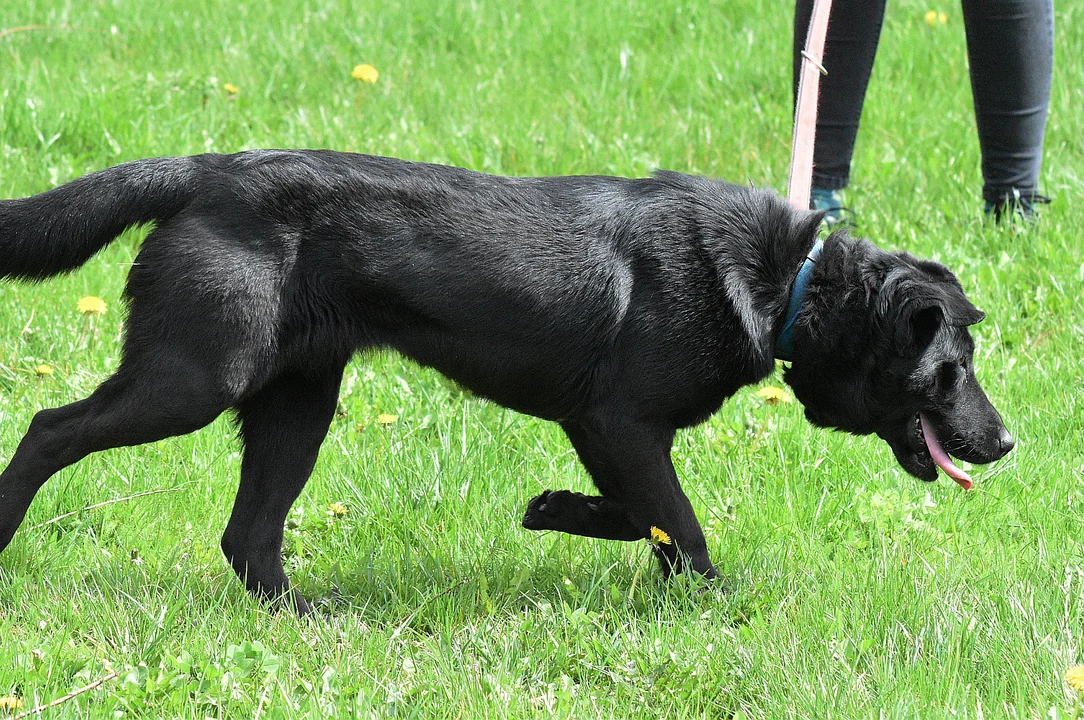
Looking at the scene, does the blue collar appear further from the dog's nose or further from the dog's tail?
the dog's tail

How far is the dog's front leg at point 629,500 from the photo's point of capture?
2.75m

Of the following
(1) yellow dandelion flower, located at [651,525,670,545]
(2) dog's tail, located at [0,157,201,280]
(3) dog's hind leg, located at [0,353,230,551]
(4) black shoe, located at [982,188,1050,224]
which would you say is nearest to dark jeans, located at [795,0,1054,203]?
(4) black shoe, located at [982,188,1050,224]

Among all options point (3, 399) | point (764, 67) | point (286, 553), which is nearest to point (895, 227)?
point (764, 67)

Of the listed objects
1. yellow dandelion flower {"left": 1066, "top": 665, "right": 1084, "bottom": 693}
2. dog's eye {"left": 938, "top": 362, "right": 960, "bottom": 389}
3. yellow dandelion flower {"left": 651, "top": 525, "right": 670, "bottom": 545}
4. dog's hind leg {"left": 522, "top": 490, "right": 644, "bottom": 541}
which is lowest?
dog's hind leg {"left": 522, "top": 490, "right": 644, "bottom": 541}

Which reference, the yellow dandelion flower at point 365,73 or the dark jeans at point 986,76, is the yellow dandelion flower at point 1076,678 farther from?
the yellow dandelion flower at point 365,73

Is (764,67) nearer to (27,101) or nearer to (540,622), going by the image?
(27,101)

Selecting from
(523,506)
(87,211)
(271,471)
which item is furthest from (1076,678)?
(87,211)

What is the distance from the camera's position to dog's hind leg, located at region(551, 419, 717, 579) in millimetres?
2750

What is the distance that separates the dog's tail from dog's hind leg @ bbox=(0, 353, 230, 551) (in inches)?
11.7

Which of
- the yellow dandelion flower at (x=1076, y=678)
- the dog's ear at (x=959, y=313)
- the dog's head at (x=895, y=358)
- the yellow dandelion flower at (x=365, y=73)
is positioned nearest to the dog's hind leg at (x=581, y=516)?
the dog's head at (x=895, y=358)

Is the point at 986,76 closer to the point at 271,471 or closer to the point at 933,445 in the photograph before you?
the point at 933,445

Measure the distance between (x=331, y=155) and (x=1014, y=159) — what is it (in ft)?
10.3

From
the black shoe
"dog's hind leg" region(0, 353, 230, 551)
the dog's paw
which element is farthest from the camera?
the black shoe

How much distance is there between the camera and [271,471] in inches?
116
